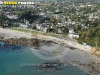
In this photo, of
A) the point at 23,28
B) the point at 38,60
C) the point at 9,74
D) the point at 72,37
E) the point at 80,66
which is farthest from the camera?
the point at 23,28

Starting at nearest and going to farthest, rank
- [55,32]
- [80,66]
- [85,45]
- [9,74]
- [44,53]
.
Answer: [9,74], [80,66], [44,53], [85,45], [55,32]

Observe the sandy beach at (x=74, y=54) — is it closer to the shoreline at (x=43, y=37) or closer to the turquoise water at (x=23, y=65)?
the shoreline at (x=43, y=37)

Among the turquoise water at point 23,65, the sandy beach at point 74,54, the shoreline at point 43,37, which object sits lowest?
the turquoise water at point 23,65

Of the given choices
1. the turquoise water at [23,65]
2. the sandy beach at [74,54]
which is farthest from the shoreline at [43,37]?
the turquoise water at [23,65]

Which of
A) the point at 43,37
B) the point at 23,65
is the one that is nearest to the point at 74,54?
the point at 23,65

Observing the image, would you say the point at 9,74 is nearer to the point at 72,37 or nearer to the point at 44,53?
the point at 44,53

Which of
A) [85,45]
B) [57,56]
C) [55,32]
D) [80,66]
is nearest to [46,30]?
[55,32]

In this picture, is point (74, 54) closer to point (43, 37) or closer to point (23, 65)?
point (23, 65)

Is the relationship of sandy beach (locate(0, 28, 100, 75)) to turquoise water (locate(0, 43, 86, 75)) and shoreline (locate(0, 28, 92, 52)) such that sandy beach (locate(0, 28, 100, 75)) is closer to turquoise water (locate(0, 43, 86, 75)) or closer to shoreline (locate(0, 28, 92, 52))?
shoreline (locate(0, 28, 92, 52))
